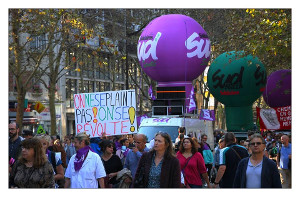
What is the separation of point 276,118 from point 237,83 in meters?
3.41

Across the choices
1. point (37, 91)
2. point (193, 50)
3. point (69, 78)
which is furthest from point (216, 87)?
point (69, 78)

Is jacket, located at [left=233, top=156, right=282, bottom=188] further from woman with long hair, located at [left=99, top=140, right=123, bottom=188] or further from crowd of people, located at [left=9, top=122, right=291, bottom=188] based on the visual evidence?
woman with long hair, located at [left=99, top=140, right=123, bottom=188]

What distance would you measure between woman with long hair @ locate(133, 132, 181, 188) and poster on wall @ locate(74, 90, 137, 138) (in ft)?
22.7

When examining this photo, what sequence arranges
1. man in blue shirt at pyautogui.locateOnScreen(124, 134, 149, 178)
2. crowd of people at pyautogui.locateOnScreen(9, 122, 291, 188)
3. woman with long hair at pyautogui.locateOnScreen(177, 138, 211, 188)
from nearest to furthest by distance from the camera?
crowd of people at pyautogui.locateOnScreen(9, 122, 291, 188), man in blue shirt at pyautogui.locateOnScreen(124, 134, 149, 178), woman with long hair at pyautogui.locateOnScreen(177, 138, 211, 188)

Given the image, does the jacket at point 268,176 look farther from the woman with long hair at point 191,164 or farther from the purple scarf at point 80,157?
the woman with long hair at point 191,164

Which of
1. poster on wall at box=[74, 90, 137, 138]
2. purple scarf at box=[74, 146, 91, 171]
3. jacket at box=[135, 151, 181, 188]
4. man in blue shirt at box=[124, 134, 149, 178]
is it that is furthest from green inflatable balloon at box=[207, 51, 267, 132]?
jacket at box=[135, 151, 181, 188]

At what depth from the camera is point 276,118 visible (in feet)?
77.4

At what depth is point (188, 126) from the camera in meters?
21.5

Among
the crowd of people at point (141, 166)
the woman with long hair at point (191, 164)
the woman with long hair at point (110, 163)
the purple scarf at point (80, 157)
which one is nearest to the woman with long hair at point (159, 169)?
the crowd of people at point (141, 166)

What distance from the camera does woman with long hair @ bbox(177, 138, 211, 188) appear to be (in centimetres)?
1082

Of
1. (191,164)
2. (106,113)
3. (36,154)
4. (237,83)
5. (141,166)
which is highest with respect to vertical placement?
(237,83)

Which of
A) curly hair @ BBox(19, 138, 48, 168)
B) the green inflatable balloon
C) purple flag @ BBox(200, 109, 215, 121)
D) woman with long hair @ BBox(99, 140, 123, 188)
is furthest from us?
the green inflatable balloon

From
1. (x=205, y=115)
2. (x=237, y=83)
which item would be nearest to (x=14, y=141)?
(x=205, y=115)

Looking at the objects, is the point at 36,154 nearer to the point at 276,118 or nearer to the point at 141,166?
the point at 141,166
